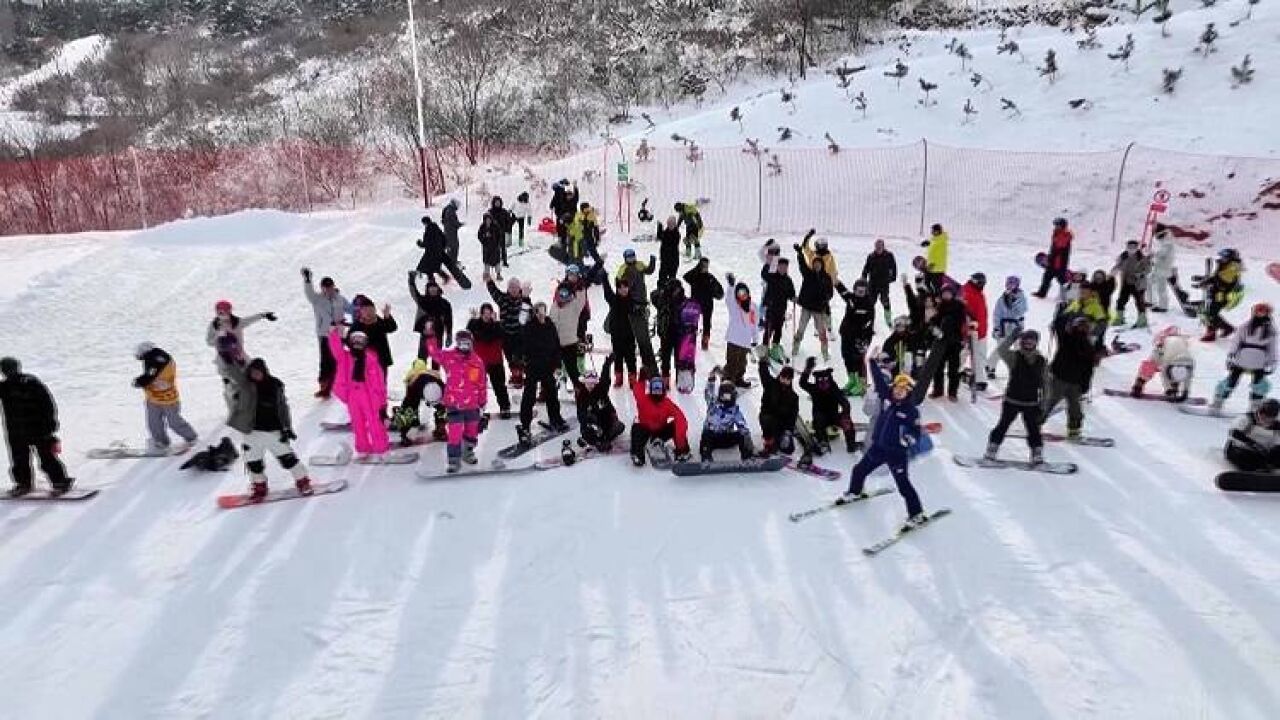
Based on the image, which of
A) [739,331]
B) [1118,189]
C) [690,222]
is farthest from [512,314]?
[1118,189]

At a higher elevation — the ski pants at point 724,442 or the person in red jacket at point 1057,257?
the person in red jacket at point 1057,257

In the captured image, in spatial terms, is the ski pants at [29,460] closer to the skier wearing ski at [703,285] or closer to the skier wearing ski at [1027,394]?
the skier wearing ski at [703,285]

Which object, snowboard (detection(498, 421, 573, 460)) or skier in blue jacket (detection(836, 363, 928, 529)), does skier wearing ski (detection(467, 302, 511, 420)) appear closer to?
snowboard (detection(498, 421, 573, 460))

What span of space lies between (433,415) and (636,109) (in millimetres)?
25399

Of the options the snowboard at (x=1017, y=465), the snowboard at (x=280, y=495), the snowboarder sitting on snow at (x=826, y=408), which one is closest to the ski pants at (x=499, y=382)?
the snowboard at (x=280, y=495)

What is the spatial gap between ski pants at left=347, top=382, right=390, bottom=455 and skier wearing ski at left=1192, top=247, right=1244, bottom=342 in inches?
436

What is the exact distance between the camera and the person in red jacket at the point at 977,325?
10.0 m

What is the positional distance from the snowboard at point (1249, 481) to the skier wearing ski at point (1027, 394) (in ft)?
4.94

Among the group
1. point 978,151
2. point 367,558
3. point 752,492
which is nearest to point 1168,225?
point 978,151

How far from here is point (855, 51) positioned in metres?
31.3

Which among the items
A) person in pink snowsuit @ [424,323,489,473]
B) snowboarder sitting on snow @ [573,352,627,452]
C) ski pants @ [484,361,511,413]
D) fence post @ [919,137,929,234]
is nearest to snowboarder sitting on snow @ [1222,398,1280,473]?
snowboarder sitting on snow @ [573,352,627,452]

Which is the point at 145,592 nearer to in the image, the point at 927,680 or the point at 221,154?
the point at 927,680

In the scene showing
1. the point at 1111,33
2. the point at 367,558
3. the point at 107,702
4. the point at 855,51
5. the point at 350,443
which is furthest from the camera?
the point at 855,51

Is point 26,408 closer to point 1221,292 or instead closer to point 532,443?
point 532,443
